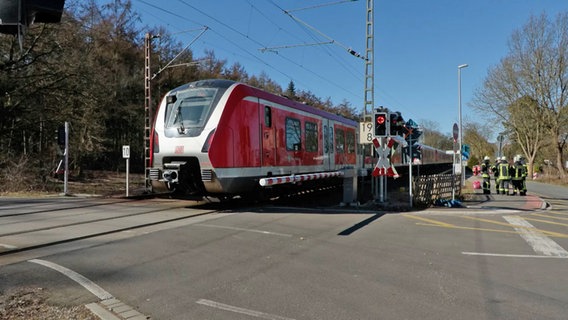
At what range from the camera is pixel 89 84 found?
22.6 meters

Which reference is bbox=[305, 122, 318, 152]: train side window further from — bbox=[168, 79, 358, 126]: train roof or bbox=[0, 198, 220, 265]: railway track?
bbox=[0, 198, 220, 265]: railway track

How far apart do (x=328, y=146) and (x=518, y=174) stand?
8861 mm

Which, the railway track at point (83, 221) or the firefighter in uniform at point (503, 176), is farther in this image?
the firefighter in uniform at point (503, 176)

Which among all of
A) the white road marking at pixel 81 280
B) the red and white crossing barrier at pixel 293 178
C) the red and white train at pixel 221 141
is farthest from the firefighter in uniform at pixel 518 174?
the white road marking at pixel 81 280

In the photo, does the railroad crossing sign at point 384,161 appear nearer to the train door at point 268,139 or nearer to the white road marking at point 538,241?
the train door at point 268,139

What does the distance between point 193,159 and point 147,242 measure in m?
3.84

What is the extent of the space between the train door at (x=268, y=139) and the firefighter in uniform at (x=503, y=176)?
11854mm

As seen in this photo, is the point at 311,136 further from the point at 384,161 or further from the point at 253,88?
the point at 253,88

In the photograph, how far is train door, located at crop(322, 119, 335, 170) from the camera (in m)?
15.6

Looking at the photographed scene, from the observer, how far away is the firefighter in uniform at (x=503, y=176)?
1858 centimetres

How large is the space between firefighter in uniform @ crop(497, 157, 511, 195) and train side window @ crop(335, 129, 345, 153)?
23.7 ft

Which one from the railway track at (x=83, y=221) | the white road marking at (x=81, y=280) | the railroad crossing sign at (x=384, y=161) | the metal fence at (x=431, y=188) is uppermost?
the railroad crossing sign at (x=384, y=161)

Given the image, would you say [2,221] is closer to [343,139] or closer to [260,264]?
[260,264]

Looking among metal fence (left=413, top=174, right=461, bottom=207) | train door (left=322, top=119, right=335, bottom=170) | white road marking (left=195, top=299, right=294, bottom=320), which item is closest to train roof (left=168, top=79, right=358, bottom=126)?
train door (left=322, top=119, right=335, bottom=170)
